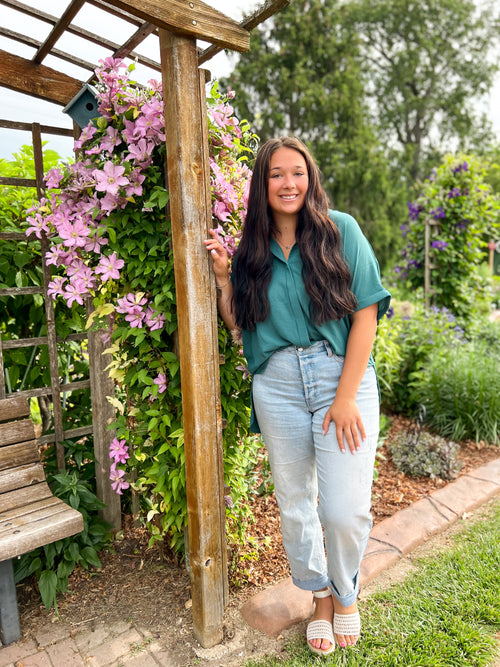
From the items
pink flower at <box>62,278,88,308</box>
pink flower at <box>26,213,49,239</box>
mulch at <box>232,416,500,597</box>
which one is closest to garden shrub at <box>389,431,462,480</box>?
mulch at <box>232,416,500,597</box>

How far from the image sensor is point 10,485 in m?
2.15

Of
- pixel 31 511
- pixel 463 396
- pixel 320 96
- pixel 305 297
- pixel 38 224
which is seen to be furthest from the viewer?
pixel 320 96

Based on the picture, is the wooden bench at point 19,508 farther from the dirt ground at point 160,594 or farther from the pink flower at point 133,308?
the pink flower at point 133,308

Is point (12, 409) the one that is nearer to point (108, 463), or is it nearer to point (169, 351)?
point (108, 463)

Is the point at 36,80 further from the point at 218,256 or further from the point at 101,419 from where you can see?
the point at 101,419

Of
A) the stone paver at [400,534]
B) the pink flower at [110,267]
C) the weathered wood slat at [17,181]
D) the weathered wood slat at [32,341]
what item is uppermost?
the weathered wood slat at [17,181]

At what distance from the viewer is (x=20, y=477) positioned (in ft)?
7.16

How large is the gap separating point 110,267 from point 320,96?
1224cm

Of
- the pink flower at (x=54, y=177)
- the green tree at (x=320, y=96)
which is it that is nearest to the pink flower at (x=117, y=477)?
the pink flower at (x=54, y=177)

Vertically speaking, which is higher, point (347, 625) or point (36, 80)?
point (36, 80)

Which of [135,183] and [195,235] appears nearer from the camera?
[195,235]

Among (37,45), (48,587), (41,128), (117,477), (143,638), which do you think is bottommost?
(143,638)

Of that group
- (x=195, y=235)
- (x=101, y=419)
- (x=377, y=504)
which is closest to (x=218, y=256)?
(x=195, y=235)

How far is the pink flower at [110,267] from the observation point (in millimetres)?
1904
